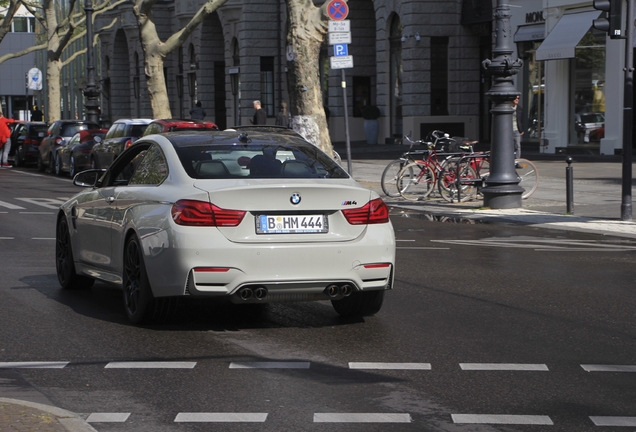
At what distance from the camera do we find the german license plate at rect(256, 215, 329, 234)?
7.82m

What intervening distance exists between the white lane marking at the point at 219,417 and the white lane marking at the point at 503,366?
1.66 m

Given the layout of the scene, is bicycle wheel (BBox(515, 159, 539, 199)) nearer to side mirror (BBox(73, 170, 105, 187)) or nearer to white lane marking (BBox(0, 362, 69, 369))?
side mirror (BBox(73, 170, 105, 187))

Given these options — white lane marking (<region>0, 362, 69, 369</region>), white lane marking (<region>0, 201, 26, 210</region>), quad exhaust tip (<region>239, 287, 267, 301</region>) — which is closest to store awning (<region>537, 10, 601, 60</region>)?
white lane marking (<region>0, 201, 26, 210</region>)

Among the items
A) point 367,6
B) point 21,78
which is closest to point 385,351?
point 367,6

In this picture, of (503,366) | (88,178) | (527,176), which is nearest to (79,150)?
(527,176)

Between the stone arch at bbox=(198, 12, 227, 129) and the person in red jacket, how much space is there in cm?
2139

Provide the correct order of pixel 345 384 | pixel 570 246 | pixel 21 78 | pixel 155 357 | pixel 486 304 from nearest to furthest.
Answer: pixel 345 384 → pixel 155 357 → pixel 486 304 → pixel 570 246 → pixel 21 78

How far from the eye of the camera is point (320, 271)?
7895 millimetres

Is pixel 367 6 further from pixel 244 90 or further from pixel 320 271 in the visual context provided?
pixel 320 271

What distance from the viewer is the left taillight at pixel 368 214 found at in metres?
8.04

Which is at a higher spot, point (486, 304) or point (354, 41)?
point (354, 41)

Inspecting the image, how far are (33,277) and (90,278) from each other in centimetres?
95

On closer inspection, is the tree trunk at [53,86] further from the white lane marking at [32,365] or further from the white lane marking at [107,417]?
the white lane marking at [107,417]

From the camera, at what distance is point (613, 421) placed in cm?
562
